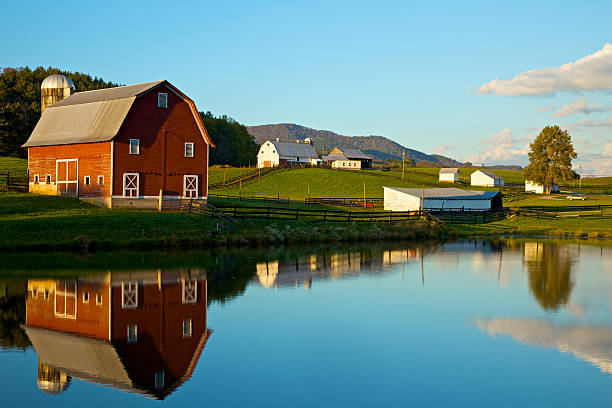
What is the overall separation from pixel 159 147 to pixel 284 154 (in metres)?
90.9

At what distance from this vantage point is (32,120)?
71.8 metres

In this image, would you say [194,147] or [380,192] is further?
[380,192]

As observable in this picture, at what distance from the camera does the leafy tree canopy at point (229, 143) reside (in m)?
124

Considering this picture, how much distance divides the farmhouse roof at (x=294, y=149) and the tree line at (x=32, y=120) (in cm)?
774

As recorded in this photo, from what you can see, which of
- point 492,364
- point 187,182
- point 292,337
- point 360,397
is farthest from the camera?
point 187,182

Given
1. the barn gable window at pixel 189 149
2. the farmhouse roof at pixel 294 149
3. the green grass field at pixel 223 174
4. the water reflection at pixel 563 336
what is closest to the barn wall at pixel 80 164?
the barn gable window at pixel 189 149

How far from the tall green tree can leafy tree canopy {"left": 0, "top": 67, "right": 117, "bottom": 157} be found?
75.4m

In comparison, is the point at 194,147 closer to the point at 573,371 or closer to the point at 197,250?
the point at 197,250

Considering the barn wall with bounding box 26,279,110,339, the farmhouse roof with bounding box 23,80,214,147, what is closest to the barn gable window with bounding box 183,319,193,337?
the barn wall with bounding box 26,279,110,339

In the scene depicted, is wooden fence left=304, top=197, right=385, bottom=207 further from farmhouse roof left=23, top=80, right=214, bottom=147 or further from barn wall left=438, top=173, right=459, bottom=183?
barn wall left=438, top=173, right=459, bottom=183

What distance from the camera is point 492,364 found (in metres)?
13.5

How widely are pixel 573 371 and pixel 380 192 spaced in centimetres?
7819

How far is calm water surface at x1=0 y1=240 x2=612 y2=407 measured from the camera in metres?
11.5

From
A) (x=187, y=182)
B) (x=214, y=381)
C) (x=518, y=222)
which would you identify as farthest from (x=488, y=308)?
(x=518, y=222)
